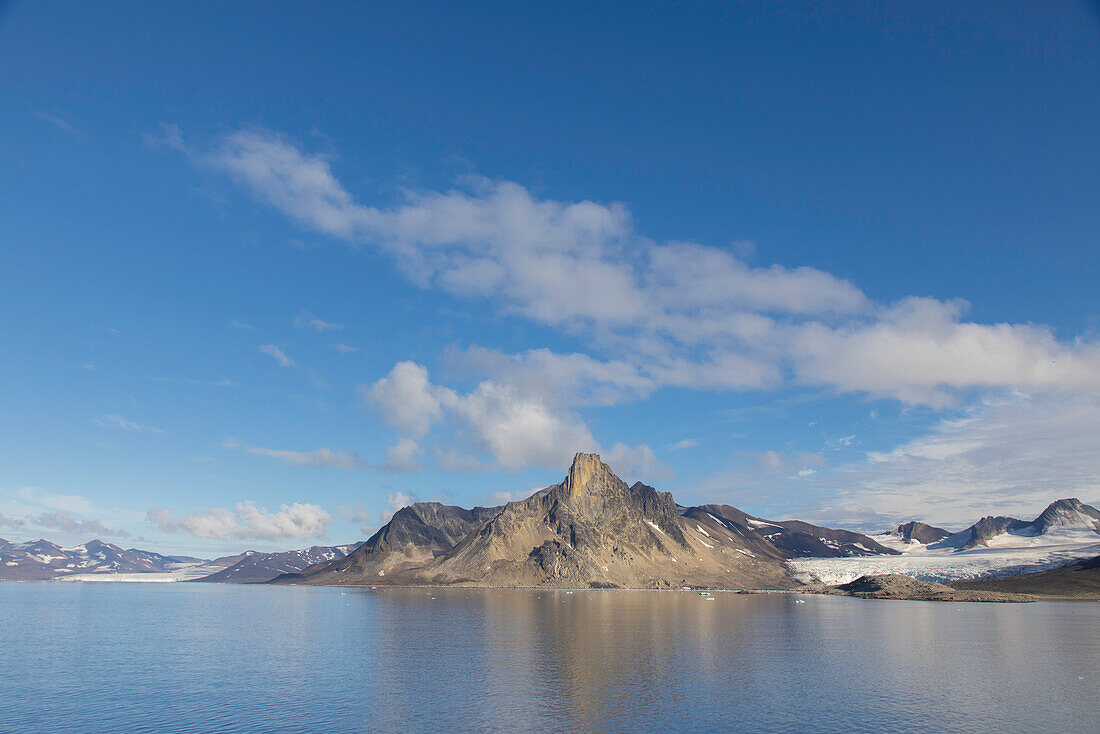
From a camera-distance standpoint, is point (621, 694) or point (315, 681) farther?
point (315, 681)

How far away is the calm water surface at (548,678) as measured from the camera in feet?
202

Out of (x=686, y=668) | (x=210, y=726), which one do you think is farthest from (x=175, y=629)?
(x=686, y=668)

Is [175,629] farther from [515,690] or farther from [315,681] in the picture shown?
[515,690]

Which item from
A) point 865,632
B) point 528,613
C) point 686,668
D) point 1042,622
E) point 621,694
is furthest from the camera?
point 528,613

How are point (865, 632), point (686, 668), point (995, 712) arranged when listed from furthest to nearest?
point (865, 632) < point (686, 668) < point (995, 712)

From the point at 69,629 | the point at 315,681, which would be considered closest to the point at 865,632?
the point at 315,681

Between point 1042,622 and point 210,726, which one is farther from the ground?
point 210,726

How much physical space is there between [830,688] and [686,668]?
17944 millimetres

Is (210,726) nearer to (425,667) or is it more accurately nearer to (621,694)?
(425,667)

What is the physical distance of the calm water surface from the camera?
6162 cm

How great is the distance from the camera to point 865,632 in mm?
144500

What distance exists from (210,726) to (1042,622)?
192 m

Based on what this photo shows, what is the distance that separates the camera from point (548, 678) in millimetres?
80125

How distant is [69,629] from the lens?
14650cm
